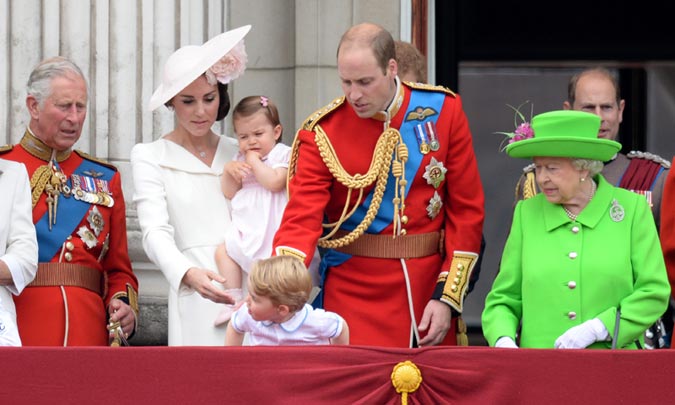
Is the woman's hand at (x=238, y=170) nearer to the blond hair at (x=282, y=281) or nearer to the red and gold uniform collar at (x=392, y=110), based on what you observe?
the red and gold uniform collar at (x=392, y=110)

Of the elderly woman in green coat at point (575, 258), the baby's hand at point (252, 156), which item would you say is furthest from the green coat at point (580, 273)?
the baby's hand at point (252, 156)

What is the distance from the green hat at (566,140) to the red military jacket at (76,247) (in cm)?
151

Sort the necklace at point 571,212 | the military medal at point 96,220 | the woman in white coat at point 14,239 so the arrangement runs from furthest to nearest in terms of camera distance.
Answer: the military medal at point 96,220, the woman in white coat at point 14,239, the necklace at point 571,212

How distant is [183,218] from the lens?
625 centimetres

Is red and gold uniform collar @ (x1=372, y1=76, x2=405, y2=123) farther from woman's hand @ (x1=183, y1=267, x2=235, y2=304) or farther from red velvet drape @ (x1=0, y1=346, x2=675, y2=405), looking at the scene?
red velvet drape @ (x1=0, y1=346, x2=675, y2=405)

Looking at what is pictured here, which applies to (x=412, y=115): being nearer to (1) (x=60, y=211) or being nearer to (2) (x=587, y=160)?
(2) (x=587, y=160)

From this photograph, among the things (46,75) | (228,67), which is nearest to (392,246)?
(228,67)

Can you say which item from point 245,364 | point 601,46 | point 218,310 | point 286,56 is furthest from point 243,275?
point 601,46

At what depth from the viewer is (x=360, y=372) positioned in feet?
17.3

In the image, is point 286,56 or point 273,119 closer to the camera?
point 273,119

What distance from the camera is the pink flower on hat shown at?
6270mm

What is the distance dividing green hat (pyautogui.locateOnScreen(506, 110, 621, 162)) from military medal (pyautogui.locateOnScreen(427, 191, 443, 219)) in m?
0.39

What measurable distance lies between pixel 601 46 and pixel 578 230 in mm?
3963

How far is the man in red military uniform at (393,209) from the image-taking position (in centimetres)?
600
